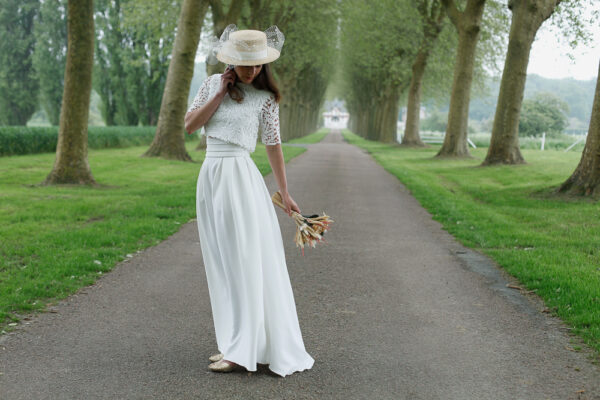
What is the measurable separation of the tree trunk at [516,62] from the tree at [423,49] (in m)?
9.77

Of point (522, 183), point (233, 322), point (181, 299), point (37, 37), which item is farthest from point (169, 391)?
point (37, 37)

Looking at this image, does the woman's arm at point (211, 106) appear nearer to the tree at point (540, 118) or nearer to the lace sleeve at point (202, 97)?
the lace sleeve at point (202, 97)

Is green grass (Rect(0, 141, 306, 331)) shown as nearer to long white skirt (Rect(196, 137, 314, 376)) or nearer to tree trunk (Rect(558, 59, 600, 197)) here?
long white skirt (Rect(196, 137, 314, 376))

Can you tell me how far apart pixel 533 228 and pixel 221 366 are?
7034mm

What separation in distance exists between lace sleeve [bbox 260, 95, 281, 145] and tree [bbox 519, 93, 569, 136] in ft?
215

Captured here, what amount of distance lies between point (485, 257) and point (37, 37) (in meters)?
45.0

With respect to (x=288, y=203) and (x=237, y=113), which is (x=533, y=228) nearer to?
(x=288, y=203)

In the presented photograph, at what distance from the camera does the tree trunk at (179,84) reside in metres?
18.8

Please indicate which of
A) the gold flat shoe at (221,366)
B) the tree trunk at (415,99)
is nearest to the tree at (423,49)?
the tree trunk at (415,99)

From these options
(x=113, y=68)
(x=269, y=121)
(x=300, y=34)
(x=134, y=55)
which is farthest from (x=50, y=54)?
(x=269, y=121)

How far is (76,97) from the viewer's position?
12391 millimetres

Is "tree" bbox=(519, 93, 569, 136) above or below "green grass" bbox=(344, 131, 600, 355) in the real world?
above

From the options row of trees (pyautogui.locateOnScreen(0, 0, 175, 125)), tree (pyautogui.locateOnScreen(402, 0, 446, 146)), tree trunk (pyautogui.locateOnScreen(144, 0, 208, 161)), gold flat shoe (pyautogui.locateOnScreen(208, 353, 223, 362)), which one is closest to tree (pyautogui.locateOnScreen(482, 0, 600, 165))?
tree (pyautogui.locateOnScreen(402, 0, 446, 146))

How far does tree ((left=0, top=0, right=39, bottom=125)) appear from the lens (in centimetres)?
4341
